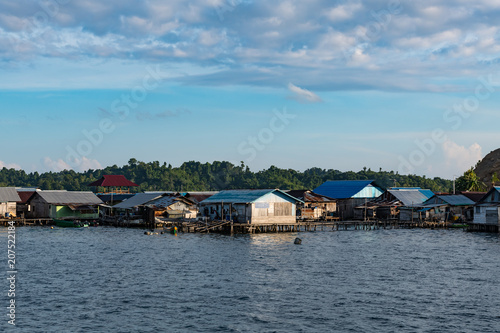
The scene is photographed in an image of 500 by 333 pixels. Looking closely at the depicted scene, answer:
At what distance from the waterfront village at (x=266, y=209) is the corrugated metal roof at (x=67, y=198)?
170 millimetres

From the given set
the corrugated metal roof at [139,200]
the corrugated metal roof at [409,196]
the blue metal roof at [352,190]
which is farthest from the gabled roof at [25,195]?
the corrugated metal roof at [409,196]

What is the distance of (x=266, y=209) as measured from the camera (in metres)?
76.6

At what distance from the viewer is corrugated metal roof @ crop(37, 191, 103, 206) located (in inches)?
3851

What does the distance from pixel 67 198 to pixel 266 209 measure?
4293 centimetres

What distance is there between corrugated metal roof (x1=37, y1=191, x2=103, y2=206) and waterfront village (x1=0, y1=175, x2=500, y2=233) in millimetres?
170

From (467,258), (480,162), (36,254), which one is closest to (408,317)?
(467,258)

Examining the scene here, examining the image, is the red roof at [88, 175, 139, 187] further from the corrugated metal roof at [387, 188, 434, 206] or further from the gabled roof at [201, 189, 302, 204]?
the corrugated metal roof at [387, 188, 434, 206]

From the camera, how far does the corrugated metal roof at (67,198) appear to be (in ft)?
321

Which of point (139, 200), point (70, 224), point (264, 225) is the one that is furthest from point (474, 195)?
point (70, 224)

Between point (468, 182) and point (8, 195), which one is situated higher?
point (468, 182)

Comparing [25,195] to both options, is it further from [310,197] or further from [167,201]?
[310,197]

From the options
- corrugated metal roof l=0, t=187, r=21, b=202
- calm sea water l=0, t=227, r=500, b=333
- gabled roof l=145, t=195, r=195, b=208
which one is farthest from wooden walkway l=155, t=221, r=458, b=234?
corrugated metal roof l=0, t=187, r=21, b=202

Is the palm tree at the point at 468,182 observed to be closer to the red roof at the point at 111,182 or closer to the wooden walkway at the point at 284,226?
the wooden walkway at the point at 284,226

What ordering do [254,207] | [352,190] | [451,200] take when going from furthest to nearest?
[352,190]
[451,200]
[254,207]
